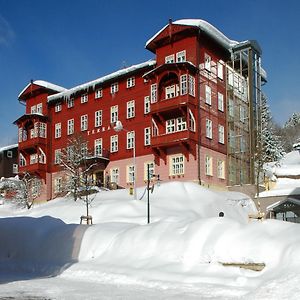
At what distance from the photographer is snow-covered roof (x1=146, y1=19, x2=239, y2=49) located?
3997 centimetres

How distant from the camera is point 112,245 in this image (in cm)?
1895

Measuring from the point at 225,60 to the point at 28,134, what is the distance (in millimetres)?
23786

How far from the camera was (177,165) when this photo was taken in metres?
40.1

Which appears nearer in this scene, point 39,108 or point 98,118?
point 98,118

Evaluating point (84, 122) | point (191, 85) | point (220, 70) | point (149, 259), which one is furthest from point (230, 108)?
point (149, 259)

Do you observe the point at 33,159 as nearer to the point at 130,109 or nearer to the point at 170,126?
the point at 130,109

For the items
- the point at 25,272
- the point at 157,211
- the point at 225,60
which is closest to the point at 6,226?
the point at 25,272

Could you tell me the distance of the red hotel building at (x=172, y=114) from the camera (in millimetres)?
39688

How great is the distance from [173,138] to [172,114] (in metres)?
2.28

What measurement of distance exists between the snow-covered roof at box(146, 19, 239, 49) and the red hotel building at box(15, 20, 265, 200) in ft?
0.27

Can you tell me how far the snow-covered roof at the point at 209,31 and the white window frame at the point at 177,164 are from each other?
1043cm

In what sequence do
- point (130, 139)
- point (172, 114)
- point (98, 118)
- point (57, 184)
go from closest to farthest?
point (172, 114) < point (130, 139) < point (98, 118) < point (57, 184)

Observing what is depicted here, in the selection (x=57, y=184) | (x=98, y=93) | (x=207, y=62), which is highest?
(x=207, y=62)

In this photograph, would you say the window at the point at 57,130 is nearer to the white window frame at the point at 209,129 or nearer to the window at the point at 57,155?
the window at the point at 57,155
